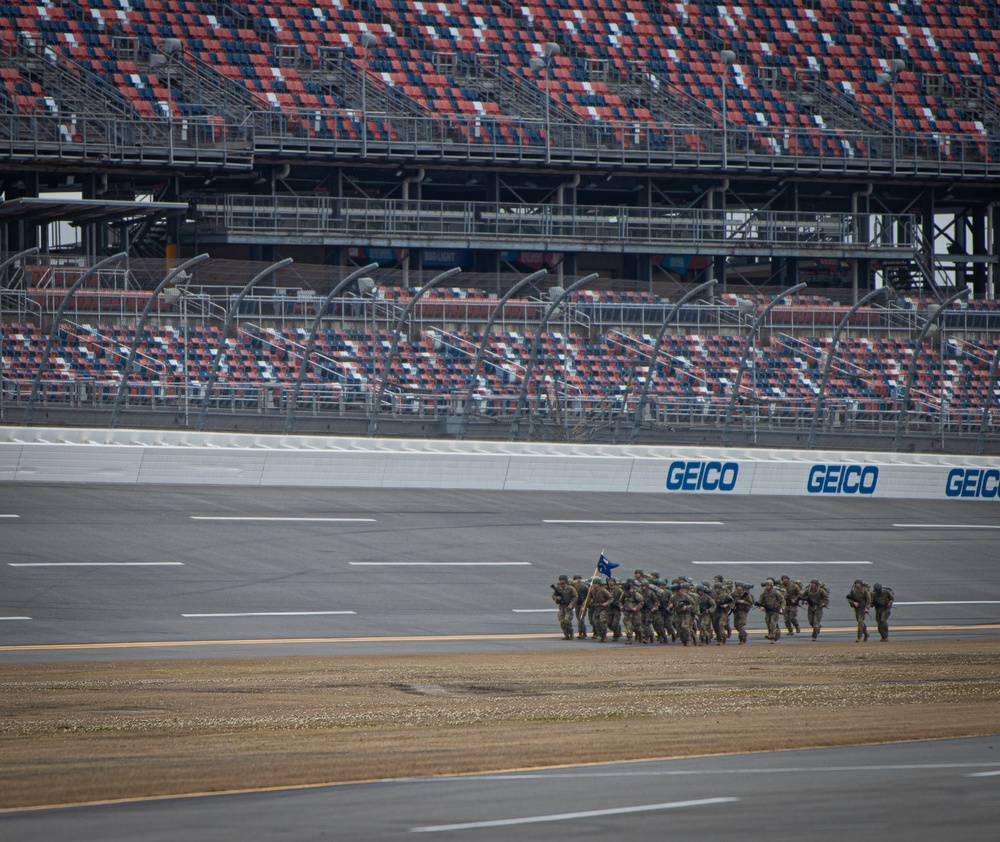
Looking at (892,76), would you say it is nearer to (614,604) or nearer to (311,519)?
(311,519)

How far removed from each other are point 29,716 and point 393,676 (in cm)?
365

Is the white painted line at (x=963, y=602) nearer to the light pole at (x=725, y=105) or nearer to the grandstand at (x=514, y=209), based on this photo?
the grandstand at (x=514, y=209)

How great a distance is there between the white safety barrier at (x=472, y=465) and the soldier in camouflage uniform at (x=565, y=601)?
8.52 metres

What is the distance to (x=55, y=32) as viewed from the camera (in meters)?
41.1

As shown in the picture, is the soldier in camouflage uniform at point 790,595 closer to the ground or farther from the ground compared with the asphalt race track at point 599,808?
closer to the ground

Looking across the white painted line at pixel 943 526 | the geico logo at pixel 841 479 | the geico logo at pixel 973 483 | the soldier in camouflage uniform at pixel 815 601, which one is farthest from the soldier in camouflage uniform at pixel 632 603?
the geico logo at pixel 973 483

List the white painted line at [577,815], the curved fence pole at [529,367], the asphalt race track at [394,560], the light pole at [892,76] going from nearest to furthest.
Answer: the white painted line at [577,815]
the asphalt race track at [394,560]
the curved fence pole at [529,367]
the light pole at [892,76]

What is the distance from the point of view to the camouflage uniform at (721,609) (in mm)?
18281

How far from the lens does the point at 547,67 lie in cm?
4472

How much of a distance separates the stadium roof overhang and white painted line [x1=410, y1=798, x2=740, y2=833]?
2362 centimetres

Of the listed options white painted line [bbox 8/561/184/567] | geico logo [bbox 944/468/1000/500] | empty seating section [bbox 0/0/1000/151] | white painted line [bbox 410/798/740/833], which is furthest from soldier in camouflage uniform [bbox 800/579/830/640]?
empty seating section [bbox 0/0/1000/151]

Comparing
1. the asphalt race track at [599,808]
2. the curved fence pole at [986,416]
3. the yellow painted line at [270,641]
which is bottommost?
the yellow painted line at [270,641]

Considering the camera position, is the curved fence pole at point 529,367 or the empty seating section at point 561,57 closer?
the curved fence pole at point 529,367

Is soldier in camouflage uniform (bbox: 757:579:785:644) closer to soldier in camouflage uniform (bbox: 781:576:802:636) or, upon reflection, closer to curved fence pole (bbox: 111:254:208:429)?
soldier in camouflage uniform (bbox: 781:576:802:636)
